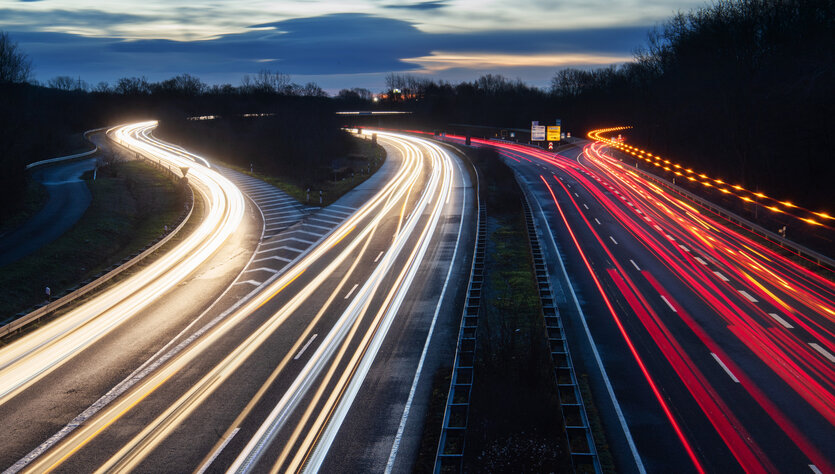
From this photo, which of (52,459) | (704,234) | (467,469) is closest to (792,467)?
(467,469)

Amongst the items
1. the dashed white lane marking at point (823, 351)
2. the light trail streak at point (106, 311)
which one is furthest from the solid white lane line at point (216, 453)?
the dashed white lane marking at point (823, 351)

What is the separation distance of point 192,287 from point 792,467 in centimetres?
2379

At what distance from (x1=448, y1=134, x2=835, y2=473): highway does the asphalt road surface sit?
30917 mm

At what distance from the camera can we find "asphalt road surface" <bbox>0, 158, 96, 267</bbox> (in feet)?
106

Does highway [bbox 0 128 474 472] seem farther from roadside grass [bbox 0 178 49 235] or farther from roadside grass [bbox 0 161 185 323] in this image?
roadside grass [bbox 0 178 49 235]

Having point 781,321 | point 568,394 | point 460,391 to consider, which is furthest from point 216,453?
point 781,321

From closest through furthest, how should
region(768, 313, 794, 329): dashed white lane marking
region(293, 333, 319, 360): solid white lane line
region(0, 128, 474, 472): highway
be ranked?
region(0, 128, 474, 472): highway
region(293, 333, 319, 360): solid white lane line
region(768, 313, 794, 329): dashed white lane marking

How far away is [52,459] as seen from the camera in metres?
12.9

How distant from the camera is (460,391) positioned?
1655 cm

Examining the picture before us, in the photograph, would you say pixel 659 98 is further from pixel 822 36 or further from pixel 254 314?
pixel 254 314

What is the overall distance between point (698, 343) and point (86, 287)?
84.7 feet

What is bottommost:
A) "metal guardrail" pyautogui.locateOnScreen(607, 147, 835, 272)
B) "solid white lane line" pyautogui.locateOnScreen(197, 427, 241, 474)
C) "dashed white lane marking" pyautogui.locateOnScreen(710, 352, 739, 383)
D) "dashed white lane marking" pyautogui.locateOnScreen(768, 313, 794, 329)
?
"dashed white lane marking" pyautogui.locateOnScreen(710, 352, 739, 383)

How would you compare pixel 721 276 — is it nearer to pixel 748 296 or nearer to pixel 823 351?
pixel 748 296

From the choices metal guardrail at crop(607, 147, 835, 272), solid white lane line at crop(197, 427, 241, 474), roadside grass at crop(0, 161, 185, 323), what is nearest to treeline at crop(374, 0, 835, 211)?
metal guardrail at crop(607, 147, 835, 272)
